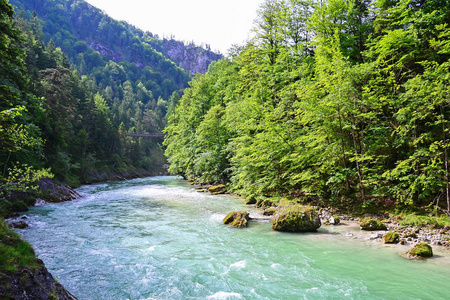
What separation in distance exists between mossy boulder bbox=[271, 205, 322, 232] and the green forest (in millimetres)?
3208

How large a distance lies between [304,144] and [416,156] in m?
6.59

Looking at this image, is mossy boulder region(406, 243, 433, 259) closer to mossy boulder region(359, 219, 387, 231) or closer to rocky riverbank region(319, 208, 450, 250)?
rocky riverbank region(319, 208, 450, 250)

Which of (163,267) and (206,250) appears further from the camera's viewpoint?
(206,250)

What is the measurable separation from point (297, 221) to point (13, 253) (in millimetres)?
10175

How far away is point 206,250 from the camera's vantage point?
29.8ft

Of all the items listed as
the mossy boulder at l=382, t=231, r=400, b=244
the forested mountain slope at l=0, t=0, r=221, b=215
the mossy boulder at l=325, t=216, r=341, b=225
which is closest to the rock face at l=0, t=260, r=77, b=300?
the forested mountain slope at l=0, t=0, r=221, b=215

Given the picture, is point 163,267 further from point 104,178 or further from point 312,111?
point 104,178

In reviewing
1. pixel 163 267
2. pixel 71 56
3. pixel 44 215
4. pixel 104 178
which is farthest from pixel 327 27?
pixel 71 56

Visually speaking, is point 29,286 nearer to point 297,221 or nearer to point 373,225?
point 297,221

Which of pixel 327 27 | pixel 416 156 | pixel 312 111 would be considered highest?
pixel 327 27

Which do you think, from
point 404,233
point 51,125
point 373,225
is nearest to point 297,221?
point 373,225

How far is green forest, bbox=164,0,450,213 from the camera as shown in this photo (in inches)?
433

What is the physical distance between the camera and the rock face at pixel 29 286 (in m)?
3.57

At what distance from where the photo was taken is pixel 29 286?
151 inches
